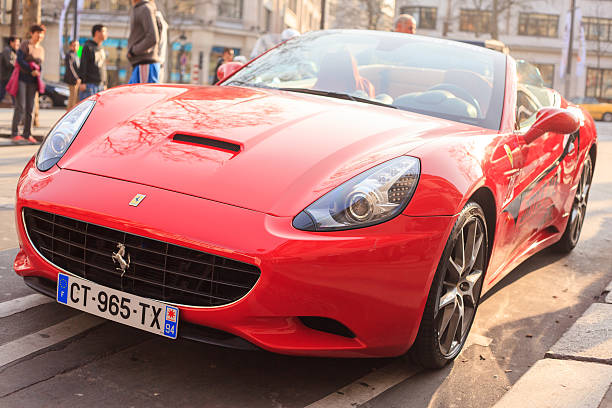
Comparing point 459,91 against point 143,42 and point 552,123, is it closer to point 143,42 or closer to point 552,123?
point 552,123

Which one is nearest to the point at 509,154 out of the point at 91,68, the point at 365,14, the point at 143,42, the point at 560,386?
the point at 560,386

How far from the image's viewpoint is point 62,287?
2877 mm

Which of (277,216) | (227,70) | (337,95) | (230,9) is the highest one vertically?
(230,9)

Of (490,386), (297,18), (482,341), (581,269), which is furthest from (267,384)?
(297,18)

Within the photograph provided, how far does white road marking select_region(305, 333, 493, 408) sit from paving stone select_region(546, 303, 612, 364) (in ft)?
2.27

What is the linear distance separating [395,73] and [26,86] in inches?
342

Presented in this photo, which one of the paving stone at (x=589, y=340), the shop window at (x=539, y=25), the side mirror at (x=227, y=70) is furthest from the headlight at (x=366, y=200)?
the shop window at (x=539, y=25)

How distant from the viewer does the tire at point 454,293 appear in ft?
9.82

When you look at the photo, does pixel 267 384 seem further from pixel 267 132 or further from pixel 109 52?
pixel 109 52

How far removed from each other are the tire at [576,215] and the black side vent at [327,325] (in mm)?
3070

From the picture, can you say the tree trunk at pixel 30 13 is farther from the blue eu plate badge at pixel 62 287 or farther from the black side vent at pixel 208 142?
the blue eu plate badge at pixel 62 287

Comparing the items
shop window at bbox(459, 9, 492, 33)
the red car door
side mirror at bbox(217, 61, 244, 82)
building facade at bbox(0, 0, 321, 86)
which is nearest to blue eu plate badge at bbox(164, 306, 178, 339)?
the red car door

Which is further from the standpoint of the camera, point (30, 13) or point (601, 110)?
point (601, 110)

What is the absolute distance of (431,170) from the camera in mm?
2959
